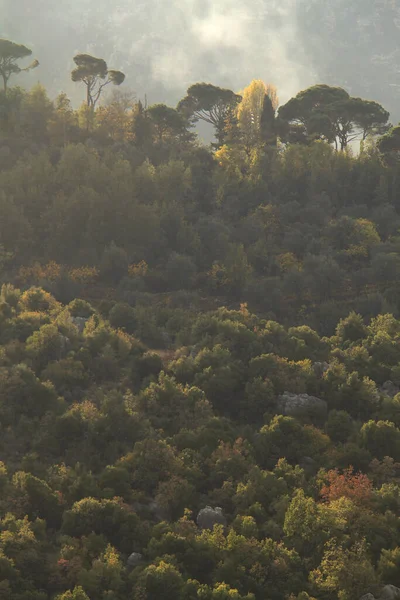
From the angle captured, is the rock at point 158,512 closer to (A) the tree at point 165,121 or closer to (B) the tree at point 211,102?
(A) the tree at point 165,121

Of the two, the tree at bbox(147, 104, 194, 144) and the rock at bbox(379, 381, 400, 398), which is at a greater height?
the tree at bbox(147, 104, 194, 144)

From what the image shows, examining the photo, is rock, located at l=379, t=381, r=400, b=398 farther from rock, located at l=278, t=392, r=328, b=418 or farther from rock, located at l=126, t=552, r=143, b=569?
rock, located at l=126, t=552, r=143, b=569

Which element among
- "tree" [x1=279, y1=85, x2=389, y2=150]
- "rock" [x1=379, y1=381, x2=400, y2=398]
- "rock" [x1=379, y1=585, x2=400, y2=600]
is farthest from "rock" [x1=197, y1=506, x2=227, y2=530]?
"tree" [x1=279, y1=85, x2=389, y2=150]

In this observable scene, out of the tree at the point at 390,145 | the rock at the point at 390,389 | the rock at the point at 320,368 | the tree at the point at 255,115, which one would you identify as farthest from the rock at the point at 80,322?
the tree at the point at 390,145

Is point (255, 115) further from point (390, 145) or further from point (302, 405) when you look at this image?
point (302, 405)

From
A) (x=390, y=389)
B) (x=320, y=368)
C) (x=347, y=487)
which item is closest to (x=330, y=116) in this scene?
(x=320, y=368)

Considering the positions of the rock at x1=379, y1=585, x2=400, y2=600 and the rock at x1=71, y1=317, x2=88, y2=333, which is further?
the rock at x1=71, y1=317, x2=88, y2=333
